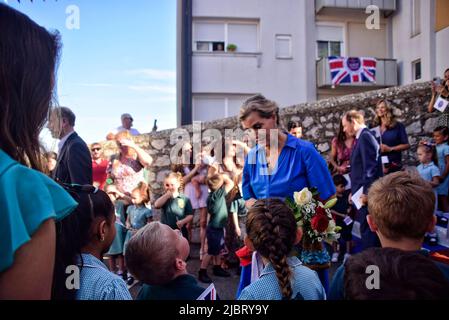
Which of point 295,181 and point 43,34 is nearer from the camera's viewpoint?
point 43,34

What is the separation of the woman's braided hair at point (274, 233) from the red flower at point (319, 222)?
225mm

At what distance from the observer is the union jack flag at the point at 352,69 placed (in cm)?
968

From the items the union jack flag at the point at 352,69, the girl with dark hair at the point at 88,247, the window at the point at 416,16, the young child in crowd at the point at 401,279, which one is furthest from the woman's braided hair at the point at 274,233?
the union jack flag at the point at 352,69

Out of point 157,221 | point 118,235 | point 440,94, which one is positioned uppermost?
point 440,94

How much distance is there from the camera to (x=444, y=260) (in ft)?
6.22

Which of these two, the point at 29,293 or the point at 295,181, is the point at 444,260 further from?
the point at 29,293

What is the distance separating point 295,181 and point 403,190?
854 millimetres

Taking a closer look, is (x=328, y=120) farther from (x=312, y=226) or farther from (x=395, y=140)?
(x=312, y=226)

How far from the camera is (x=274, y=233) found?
1.78 meters

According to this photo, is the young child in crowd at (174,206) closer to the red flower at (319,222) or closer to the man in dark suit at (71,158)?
the man in dark suit at (71,158)

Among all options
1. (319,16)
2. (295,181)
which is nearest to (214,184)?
(295,181)

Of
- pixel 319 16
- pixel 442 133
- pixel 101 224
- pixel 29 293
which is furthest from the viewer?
pixel 319 16

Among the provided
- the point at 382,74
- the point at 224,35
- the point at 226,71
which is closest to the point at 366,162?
the point at 382,74

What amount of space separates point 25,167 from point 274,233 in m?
1.18
